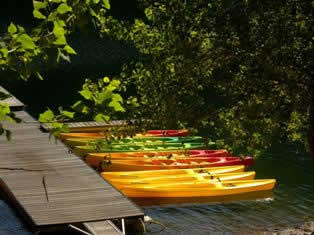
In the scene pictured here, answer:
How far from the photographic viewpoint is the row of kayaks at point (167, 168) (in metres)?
28.9

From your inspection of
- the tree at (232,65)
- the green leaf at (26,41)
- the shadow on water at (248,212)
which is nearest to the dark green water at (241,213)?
the shadow on water at (248,212)

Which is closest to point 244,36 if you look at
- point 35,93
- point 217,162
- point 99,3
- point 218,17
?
point 218,17

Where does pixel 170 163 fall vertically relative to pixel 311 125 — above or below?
below

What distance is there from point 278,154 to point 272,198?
7.30 m

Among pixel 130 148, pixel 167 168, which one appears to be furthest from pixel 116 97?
pixel 130 148

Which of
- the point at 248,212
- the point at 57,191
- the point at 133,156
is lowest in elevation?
the point at 248,212

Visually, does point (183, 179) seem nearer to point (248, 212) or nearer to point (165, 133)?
point (248, 212)

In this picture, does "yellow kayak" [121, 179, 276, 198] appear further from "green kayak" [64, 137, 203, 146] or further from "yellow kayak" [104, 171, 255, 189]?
"green kayak" [64, 137, 203, 146]

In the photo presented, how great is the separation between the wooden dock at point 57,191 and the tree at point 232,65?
3534mm

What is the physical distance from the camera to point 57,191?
74.2ft

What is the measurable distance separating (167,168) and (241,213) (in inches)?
188

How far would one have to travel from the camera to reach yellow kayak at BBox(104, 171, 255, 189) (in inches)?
1136

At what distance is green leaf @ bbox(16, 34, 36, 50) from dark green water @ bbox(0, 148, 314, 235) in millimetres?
16817

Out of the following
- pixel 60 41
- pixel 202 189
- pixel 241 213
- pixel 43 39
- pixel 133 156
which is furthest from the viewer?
pixel 133 156
